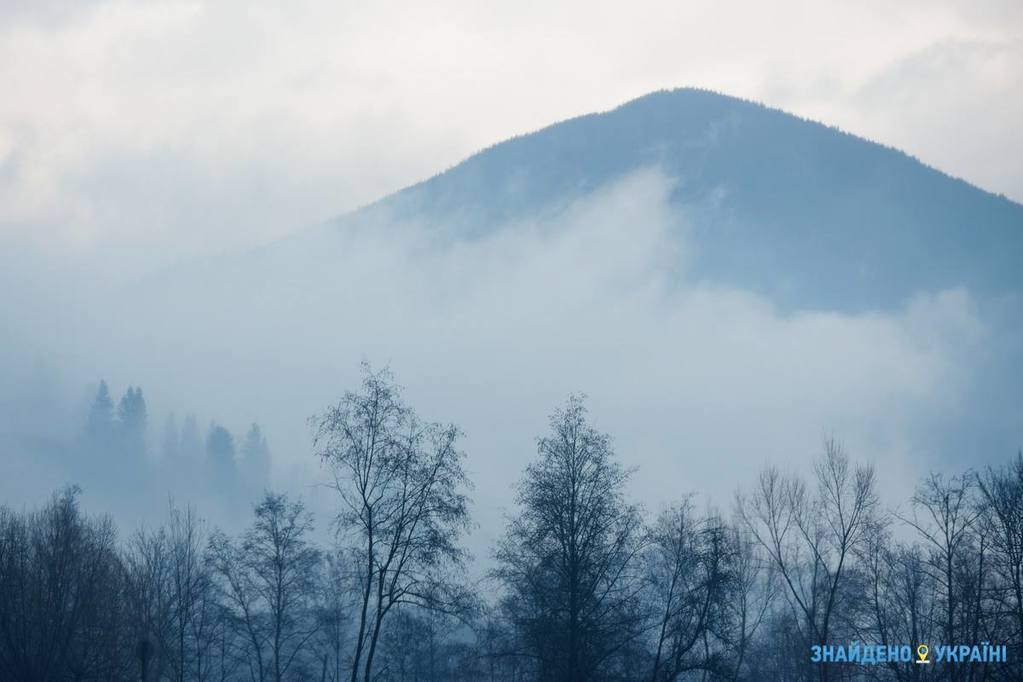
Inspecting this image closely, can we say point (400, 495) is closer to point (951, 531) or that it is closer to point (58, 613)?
point (58, 613)

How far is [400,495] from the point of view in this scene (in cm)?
4866

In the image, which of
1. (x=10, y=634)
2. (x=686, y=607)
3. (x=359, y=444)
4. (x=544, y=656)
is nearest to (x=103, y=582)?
(x=10, y=634)

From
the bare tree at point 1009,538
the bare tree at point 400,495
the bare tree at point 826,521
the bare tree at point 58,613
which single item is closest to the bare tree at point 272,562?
the bare tree at point 58,613

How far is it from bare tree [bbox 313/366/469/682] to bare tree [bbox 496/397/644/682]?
2722 mm

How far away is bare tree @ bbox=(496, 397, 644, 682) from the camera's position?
4512 cm

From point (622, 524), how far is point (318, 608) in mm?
27514

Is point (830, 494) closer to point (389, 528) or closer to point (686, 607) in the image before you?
point (686, 607)

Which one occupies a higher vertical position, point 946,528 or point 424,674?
point 946,528

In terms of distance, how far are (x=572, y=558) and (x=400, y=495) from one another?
835cm

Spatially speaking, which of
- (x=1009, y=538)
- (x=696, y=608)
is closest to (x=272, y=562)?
(x=696, y=608)

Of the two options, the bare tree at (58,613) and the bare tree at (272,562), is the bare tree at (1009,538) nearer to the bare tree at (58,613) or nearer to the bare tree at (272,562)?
the bare tree at (272,562)

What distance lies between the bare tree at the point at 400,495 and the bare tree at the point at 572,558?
2.72 m

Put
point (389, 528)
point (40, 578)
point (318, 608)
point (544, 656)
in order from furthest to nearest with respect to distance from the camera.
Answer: point (318, 608) → point (40, 578) → point (389, 528) → point (544, 656)

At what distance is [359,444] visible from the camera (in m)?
49.2
